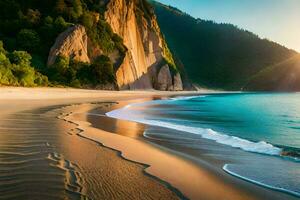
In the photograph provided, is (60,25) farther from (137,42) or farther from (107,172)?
(107,172)

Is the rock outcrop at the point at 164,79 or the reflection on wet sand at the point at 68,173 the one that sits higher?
the rock outcrop at the point at 164,79

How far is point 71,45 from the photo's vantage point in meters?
55.6

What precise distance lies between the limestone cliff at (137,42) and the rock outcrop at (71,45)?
384 inches

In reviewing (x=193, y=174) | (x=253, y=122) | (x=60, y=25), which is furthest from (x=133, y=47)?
(x=193, y=174)

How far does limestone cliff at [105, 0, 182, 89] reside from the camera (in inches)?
2894

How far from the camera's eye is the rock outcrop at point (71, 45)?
54.3m

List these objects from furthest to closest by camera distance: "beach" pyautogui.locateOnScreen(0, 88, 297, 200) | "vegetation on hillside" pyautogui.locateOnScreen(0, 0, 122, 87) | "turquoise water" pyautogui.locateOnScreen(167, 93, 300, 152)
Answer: "vegetation on hillside" pyautogui.locateOnScreen(0, 0, 122, 87)
"turquoise water" pyautogui.locateOnScreen(167, 93, 300, 152)
"beach" pyautogui.locateOnScreen(0, 88, 297, 200)

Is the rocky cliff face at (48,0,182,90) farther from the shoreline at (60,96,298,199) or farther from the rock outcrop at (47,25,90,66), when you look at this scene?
the shoreline at (60,96,298,199)

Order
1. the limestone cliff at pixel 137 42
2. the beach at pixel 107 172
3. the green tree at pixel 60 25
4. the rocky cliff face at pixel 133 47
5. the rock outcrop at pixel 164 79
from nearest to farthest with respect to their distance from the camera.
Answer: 1. the beach at pixel 107 172
2. the rocky cliff face at pixel 133 47
3. the green tree at pixel 60 25
4. the limestone cliff at pixel 137 42
5. the rock outcrop at pixel 164 79

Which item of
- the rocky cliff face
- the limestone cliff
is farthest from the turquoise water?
the limestone cliff

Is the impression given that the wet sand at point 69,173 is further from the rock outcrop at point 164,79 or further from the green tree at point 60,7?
the rock outcrop at point 164,79

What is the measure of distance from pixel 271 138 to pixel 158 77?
78.8 meters

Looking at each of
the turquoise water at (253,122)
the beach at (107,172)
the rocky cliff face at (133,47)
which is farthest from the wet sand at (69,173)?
the rocky cliff face at (133,47)

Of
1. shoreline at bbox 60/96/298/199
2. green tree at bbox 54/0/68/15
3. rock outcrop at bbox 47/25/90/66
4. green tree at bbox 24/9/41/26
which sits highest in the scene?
green tree at bbox 54/0/68/15
